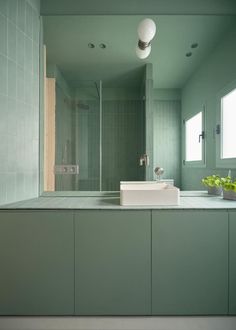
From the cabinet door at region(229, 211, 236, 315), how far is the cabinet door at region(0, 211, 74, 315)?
3.25 feet

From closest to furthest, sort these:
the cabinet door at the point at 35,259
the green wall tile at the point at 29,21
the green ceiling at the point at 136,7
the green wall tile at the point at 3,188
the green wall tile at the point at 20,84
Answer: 1. the cabinet door at the point at 35,259
2. the green wall tile at the point at 3,188
3. the green wall tile at the point at 20,84
4. the green wall tile at the point at 29,21
5. the green ceiling at the point at 136,7

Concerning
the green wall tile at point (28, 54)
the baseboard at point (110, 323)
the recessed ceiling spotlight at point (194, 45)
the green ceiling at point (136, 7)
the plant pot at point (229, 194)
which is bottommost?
the baseboard at point (110, 323)

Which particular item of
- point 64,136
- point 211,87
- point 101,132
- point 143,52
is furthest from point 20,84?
point 211,87

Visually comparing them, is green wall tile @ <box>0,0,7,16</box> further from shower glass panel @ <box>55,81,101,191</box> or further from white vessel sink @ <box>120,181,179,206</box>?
white vessel sink @ <box>120,181,179,206</box>

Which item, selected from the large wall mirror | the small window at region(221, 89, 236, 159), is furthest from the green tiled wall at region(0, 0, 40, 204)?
the small window at region(221, 89, 236, 159)

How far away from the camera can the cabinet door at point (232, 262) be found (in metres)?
1.47

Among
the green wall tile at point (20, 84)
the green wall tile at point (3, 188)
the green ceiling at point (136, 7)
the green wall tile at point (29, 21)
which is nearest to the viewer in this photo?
the green wall tile at point (3, 188)

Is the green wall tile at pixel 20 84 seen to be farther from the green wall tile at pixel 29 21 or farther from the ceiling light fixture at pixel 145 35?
the ceiling light fixture at pixel 145 35

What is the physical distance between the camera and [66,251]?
1.46m

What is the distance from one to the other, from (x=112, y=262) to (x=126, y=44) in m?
1.66

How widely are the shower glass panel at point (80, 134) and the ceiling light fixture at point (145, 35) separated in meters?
0.44

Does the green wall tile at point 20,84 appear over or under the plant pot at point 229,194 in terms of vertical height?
over

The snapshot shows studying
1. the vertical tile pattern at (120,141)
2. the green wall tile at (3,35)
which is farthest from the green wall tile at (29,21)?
the vertical tile pattern at (120,141)

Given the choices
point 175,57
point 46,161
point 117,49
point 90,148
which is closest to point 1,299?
point 46,161
